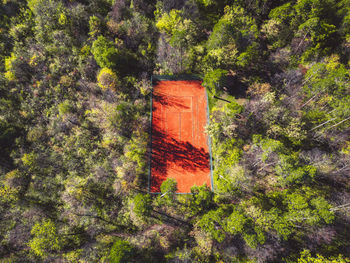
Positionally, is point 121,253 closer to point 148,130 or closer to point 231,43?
point 148,130

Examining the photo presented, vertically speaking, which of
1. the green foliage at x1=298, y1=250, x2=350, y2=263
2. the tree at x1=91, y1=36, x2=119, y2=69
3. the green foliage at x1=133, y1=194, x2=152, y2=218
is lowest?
the green foliage at x1=298, y1=250, x2=350, y2=263

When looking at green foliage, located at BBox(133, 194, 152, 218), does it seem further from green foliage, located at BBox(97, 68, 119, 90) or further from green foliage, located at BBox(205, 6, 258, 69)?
green foliage, located at BBox(205, 6, 258, 69)

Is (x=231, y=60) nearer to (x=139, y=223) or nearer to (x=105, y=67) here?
(x=105, y=67)

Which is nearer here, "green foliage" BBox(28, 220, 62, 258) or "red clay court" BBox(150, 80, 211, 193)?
"green foliage" BBox(28, 220, 62, 258)

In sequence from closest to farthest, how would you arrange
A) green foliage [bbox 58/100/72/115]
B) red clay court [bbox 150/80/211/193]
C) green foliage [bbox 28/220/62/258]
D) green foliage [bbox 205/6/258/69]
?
green foliage [bbox 28/220/62/258] < green foliage [bbox 205/6/258/69] < red clay court [bbox 150/80/211/193] < green foliage [bbox 58/100/72/115]

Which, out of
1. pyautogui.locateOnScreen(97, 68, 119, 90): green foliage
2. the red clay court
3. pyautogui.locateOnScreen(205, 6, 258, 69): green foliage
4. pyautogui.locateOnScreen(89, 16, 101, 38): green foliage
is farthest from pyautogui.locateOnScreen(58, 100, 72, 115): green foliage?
pyautogui.locateOnScreen(205, 6, 258, 69): green foliage

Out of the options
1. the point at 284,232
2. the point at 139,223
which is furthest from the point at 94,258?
the point at 284,232

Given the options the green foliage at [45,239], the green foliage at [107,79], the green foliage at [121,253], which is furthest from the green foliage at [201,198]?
the green foliage at [107,79]
